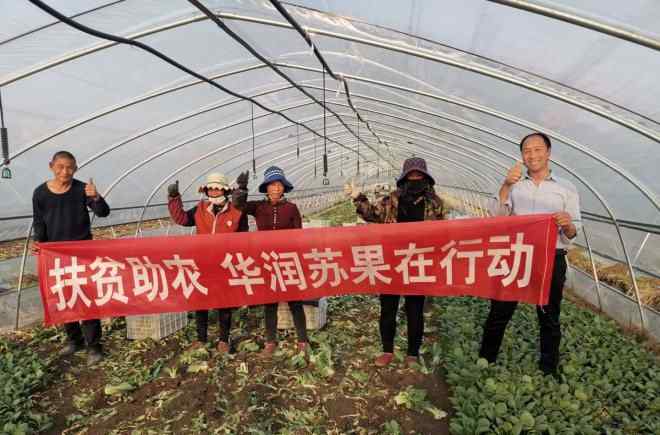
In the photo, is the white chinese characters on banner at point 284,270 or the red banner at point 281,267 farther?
the white chinese characters on banner at point 284,270

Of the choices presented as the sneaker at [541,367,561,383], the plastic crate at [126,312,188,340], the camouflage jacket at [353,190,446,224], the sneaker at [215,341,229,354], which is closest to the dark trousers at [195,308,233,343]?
the sneaker at [215,341,229,354]

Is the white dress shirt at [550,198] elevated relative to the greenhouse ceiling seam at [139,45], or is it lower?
lower

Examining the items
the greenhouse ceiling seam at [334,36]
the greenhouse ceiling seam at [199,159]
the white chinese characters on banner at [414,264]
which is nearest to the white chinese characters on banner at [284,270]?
the white chinese characters on banner at [414,264]

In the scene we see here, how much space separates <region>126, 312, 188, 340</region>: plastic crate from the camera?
4891 mm

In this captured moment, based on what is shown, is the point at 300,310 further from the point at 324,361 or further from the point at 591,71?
the point at 591,71

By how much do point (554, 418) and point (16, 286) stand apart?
7625 mm

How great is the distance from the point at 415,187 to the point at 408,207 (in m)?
0.23

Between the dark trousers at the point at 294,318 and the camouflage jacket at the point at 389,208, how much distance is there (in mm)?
1399

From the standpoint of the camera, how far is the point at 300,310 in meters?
4.32

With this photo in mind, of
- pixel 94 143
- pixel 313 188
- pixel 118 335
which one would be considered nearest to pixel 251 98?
pixel 94 143

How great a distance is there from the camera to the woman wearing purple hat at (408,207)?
140 inches

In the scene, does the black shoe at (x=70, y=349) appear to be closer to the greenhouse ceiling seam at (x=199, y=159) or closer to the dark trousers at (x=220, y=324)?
the dark trousers at (x=220, y=324)

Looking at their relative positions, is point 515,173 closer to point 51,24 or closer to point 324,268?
point 324,268

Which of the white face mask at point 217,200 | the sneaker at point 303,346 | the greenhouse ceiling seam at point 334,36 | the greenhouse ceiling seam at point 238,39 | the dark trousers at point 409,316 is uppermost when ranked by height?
the greenhouse ceiling seam at point 238,39
